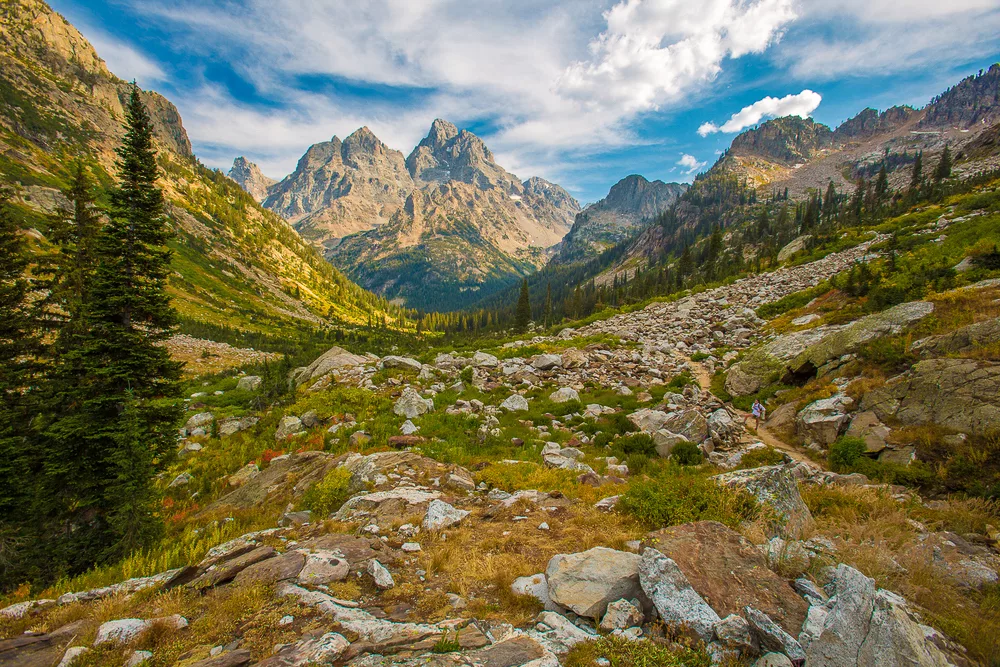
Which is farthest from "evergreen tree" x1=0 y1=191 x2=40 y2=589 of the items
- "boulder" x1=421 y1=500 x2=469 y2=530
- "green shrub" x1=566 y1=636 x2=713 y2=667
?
"green shrub" x1=566 y1=636 x2=713 y2=667

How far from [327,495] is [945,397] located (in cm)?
1586

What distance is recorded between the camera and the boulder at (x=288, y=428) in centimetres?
1614

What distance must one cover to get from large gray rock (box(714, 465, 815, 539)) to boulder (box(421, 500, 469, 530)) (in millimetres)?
5803

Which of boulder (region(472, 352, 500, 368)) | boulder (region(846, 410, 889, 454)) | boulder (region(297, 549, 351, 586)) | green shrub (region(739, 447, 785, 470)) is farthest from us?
boulder (region(472, 352, 500, 368))

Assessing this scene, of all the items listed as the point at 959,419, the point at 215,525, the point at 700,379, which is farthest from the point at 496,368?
the point at 959,419

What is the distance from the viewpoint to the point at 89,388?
1083 cm

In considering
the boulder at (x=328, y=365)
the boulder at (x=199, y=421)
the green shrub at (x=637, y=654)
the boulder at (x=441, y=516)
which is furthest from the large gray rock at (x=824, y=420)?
the boulder at (x=199, y=421)

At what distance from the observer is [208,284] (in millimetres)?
144750

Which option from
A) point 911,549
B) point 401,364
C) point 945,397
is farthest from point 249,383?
point 945,397

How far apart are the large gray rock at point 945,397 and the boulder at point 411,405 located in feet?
50.2

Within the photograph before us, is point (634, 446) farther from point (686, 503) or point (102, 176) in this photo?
point (102, 176)

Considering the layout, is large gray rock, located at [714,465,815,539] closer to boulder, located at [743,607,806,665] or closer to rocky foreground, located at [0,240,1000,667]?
rocky foreground, located at [0,240,1000,667]

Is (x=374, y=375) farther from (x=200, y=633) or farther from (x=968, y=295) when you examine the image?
(x=968, y=295)

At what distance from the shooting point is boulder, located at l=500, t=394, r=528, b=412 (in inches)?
652
